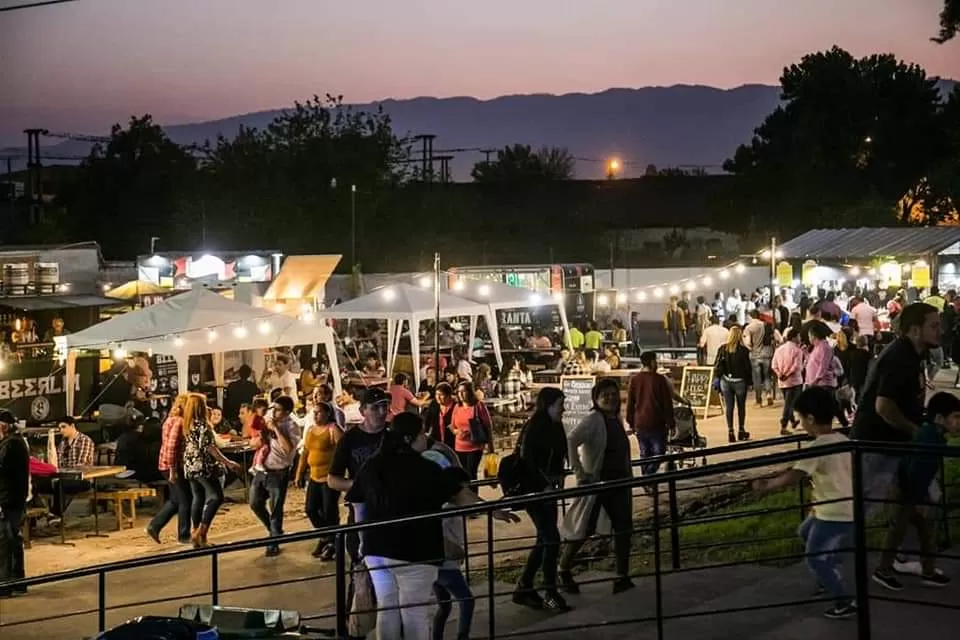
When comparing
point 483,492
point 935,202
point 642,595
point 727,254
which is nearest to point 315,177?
point 727,254

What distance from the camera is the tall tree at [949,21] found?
2747 centimetres

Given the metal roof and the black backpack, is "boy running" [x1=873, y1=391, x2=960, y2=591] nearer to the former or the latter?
the black backpack

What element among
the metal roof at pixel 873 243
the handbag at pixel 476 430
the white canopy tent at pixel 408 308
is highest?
the metal roof at pixel 873 243

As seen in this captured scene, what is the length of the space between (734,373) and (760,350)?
4.57 metres

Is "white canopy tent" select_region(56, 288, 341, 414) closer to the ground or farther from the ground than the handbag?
farther from the ground

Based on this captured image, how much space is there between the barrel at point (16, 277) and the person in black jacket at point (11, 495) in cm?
2387

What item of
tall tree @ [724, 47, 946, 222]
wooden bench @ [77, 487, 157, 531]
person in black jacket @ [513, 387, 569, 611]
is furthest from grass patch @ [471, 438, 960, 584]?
tall tree @ [724, 47, 946, 222]

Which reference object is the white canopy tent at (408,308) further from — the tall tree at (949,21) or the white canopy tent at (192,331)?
the tall tree at (949,21)

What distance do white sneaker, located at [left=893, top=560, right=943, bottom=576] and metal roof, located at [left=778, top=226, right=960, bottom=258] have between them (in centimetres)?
2450

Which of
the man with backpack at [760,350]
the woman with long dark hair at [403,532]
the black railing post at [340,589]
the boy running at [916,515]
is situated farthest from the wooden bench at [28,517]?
the man with backpack at [760,350]

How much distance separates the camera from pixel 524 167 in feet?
296

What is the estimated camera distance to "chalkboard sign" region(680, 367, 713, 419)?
20172 mm

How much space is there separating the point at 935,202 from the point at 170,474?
153 ft

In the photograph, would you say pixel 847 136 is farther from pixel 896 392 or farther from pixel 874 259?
pixel 896 392
